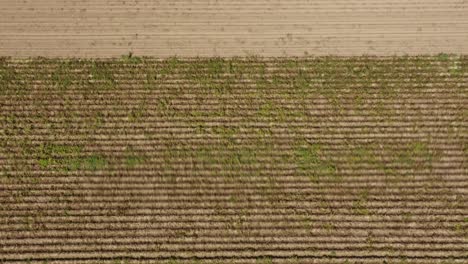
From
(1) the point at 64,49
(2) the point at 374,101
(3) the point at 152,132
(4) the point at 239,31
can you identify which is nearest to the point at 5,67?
(1) the point at 64,49

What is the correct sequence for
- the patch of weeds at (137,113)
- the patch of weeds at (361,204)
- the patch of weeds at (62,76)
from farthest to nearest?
1. the patch of weeds at (62,76)
2. the patch of weeds at (137,113)
3. the patch of weeds at (361,204)

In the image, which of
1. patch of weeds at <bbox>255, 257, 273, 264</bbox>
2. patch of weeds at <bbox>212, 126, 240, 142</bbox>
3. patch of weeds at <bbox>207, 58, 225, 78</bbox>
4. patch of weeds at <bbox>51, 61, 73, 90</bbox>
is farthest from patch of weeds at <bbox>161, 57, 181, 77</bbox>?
patch of weeds at <bbox>255, 257, 273, 264</bbox>

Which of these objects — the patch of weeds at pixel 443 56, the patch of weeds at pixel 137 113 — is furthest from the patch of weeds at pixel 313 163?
the patch of weeds at pixel 443 56

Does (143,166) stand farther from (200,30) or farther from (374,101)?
(374,101)

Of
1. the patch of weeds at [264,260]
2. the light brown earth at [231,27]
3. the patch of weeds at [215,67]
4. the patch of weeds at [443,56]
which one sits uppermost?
the light brown earth at [231,27]

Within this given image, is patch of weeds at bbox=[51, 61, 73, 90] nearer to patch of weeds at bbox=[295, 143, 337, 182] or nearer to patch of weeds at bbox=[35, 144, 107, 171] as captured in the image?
patch of weeds at bbox=[35, 144, 107, 171]

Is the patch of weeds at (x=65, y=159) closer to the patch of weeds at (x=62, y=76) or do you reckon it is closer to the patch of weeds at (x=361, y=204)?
the patch of weeds at (x=62, y=76)
